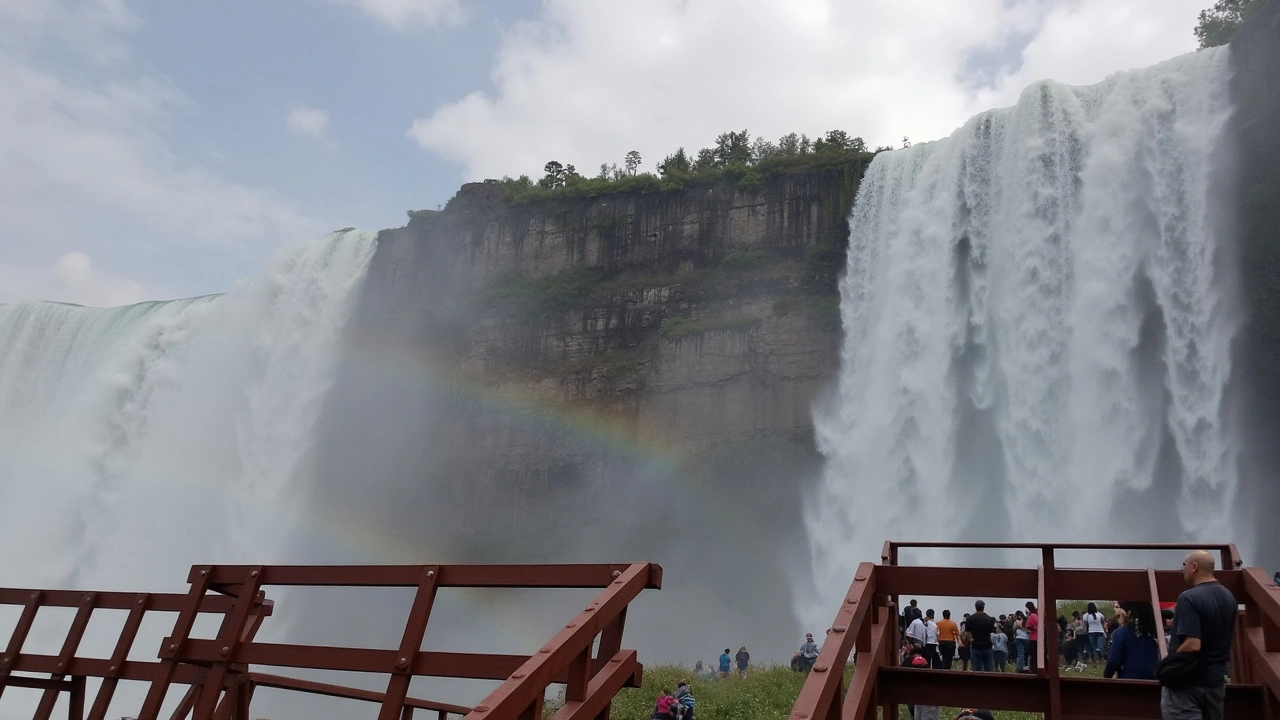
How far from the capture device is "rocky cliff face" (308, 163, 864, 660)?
139 ft

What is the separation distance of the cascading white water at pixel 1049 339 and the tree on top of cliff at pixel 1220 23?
9.56 meters

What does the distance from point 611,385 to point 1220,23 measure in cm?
3035

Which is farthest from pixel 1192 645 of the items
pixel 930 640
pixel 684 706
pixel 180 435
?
pixel 180 435

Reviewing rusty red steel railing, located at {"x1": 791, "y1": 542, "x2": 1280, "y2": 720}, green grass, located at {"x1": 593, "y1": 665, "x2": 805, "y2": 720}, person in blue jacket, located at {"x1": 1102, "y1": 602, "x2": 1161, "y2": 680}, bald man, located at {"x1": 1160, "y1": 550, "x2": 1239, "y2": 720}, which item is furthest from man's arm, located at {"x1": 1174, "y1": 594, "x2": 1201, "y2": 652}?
green grass, located at {"x1": 593, "y1": 665, "x2": 805, "y2": 720}

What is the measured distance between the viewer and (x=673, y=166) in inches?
2464

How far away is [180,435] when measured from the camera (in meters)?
49.6

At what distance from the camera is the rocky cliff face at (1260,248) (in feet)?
99.9

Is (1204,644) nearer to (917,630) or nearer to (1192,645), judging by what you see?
(1192,645)

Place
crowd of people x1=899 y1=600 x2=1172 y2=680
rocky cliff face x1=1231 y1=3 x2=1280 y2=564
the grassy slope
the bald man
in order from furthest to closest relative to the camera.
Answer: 1. rocky cliff face x1=1231 y1=3 x2=1280 y2=564
2. the grassy slope
3. crowd of people x1=899 y1=600 x2=1172 y2=680
4. the bald man

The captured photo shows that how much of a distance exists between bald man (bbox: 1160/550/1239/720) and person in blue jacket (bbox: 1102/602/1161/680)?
160cm

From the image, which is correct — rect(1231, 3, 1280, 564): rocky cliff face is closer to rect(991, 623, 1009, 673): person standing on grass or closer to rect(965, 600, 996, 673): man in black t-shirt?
rect(991, 623, 1009, 673): person standing on grass

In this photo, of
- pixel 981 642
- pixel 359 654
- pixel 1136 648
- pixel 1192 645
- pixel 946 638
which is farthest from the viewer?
pixel 946 638

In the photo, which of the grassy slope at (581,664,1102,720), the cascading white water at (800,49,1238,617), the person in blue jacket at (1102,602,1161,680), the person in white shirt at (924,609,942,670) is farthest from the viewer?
the cascading white water at (800,49,1238,617)

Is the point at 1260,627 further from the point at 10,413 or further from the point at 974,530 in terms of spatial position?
the point at 10,413
